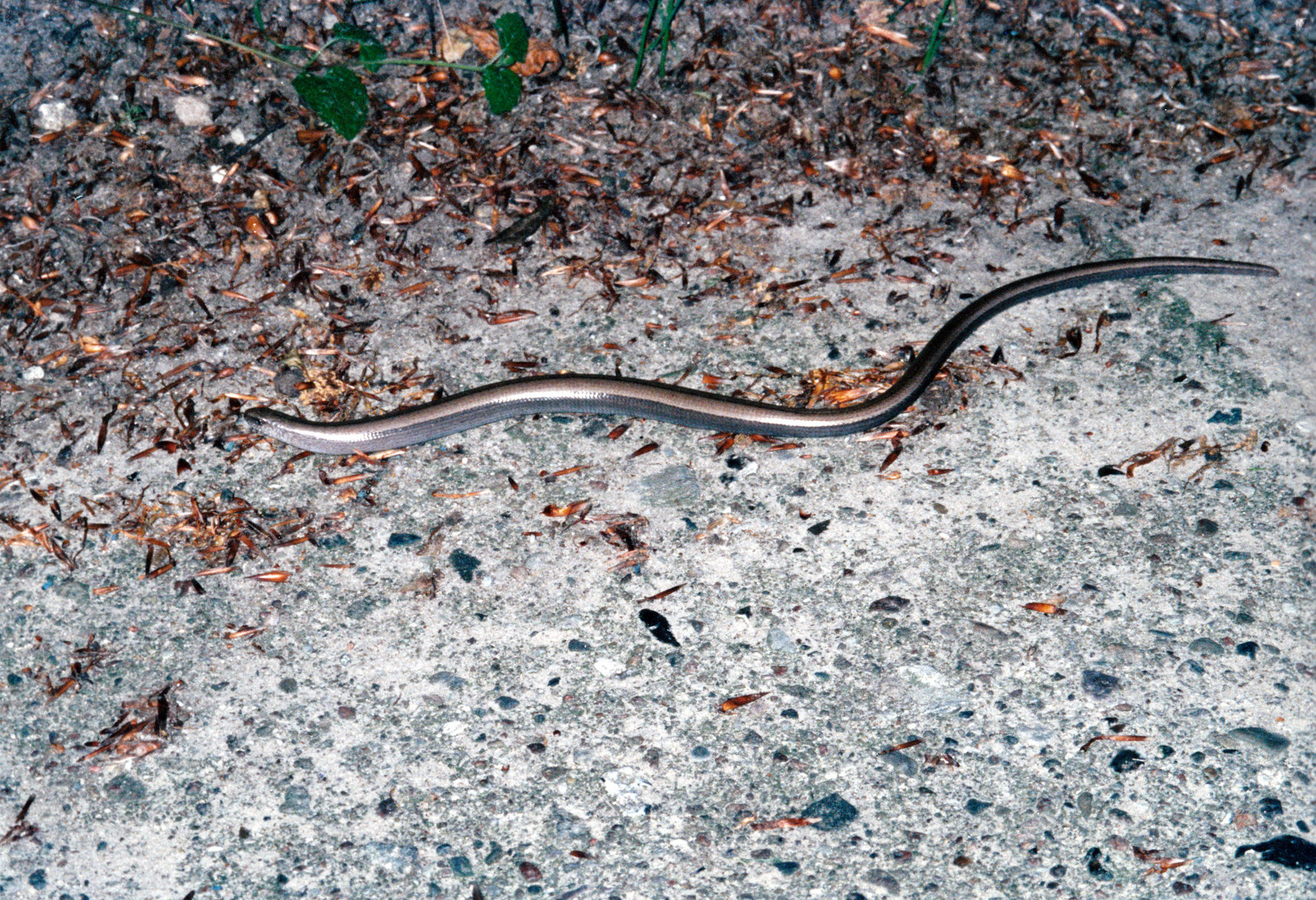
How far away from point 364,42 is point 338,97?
2.11 feet

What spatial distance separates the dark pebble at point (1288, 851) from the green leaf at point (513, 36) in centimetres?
384

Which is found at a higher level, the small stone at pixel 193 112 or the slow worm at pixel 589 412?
the small stone at pixel 193 112

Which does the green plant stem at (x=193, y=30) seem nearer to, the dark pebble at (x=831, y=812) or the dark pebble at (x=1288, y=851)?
the dark pebble at (x=831, y=812)

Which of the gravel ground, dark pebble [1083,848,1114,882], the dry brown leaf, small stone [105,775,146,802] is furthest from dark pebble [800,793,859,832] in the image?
the dry brown leaf

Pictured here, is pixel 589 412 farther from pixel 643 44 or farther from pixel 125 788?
pixel 125 788

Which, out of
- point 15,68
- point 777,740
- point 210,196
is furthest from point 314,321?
point 777,740

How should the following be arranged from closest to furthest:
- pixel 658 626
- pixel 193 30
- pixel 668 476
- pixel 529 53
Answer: pixel 658 626, pixel 668 476, pixel 193 30, pixel 529 53

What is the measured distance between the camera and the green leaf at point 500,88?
4.23 m

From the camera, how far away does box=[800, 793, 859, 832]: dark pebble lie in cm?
269

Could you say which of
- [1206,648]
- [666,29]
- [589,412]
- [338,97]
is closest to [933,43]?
[666,29]

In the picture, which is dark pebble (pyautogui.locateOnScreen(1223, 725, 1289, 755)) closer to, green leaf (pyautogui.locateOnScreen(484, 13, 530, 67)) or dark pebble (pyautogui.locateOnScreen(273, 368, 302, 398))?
dark pebble (pyautogui.locateOnScreen(273, 368, 302, 398))

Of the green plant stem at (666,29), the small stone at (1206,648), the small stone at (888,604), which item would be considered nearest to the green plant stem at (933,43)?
the green plant stem at (666,29)

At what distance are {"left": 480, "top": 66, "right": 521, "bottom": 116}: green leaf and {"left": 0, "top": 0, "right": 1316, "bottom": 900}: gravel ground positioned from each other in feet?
1.30

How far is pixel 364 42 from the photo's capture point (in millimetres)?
4484
